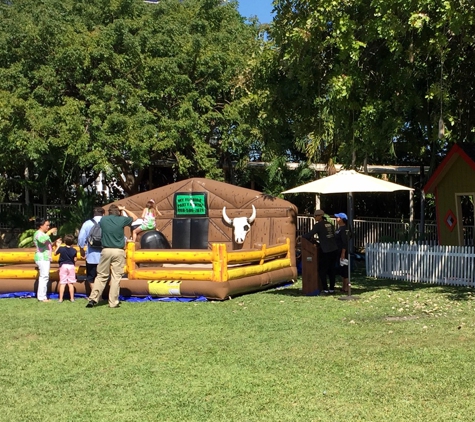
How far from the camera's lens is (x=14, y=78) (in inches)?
859

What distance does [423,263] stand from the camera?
15.4 metres

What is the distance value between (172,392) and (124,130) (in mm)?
15401

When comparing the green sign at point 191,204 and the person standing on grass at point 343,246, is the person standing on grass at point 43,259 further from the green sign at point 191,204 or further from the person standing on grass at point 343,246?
the person standing on grass at point 343,246

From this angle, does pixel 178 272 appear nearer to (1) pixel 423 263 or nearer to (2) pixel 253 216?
(2) pixel 253 216

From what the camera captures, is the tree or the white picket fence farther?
the tree

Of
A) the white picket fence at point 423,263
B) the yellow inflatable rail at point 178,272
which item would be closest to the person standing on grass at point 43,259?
the yellow inflatable rail at point 178,272

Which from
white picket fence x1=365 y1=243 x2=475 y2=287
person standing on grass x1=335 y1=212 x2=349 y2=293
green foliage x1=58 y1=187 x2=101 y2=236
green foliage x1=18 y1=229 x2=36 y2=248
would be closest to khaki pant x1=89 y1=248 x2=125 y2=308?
person standing on grass x1=335 y1=212 x2=349 y2=293

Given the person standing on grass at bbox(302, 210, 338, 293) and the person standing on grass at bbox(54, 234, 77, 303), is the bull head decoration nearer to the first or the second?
the person standing on grass at bbox(302, 210, 338, 293)

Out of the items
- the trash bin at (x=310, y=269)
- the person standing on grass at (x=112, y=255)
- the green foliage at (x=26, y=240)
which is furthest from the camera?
the green foliage at (x=26, y=240)

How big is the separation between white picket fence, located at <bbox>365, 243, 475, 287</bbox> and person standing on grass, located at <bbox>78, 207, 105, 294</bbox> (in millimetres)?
7125

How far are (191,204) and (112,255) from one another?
574 centimetres

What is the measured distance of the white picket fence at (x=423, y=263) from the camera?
14489mm

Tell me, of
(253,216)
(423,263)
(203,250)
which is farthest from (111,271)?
(423,263)

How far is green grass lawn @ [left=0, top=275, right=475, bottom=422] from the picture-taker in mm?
5965
